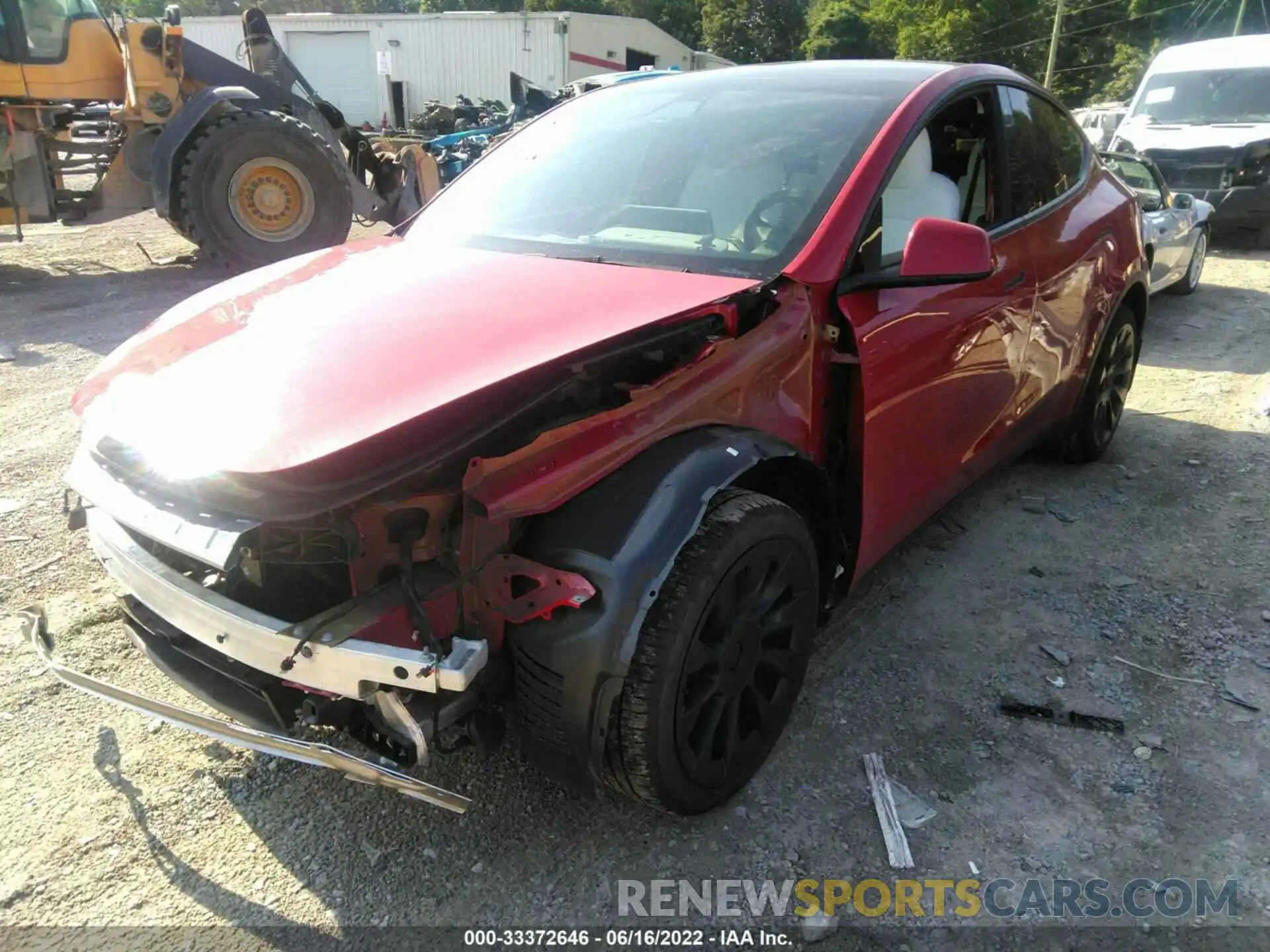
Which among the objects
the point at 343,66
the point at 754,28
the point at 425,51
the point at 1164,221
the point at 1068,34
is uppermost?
the point at 754,28

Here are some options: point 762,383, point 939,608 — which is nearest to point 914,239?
point 762,383

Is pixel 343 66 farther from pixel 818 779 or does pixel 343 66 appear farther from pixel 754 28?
pixel 818 779

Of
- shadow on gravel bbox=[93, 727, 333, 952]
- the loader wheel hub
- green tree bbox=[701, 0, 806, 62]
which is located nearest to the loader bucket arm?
the loader wheel hub

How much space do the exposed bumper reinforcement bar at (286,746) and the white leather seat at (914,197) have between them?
75.2 inches

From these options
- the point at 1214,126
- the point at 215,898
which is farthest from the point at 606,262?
the point at 1214,126

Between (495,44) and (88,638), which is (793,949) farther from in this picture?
(495,44)

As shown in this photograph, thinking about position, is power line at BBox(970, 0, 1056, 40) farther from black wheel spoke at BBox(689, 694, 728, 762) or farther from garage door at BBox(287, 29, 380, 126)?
black wheel spoke at BBox(689, 694, 728, 762)

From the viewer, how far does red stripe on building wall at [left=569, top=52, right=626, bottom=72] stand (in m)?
31.3

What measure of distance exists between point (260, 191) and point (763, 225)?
726cm

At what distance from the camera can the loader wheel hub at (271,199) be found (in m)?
8.24

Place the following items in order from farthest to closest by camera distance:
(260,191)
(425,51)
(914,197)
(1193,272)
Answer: (425,51), (260,191), (1193,272), (914,197)

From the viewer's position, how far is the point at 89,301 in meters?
7.61

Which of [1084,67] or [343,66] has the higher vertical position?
[343,66]

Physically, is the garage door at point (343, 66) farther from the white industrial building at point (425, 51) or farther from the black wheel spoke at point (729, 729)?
the black wheel spoke at point (729, 729)
